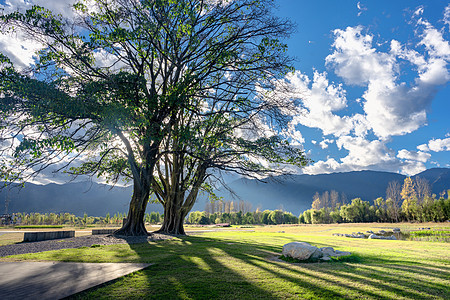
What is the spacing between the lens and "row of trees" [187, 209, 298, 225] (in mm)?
81875

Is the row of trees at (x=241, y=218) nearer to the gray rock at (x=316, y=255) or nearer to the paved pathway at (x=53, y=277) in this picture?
the gray rock at (x=316, y=255)

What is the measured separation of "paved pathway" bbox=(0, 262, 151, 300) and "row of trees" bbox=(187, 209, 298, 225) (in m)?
75.9

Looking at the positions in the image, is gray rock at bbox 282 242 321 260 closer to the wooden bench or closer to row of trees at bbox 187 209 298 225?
the wooden bench

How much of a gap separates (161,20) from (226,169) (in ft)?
28.2

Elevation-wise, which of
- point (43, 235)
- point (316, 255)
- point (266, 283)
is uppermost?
point (266, 283)

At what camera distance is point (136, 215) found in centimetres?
1499

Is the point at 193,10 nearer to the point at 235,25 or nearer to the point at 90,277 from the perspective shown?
the point at 235,25

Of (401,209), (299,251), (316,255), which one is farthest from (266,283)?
(401,209)

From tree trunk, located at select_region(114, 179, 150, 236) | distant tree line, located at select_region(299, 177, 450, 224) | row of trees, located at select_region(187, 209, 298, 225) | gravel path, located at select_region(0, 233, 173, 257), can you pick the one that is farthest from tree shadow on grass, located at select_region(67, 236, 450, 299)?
row of trees, located at select_region(187, 209, 298, 225)

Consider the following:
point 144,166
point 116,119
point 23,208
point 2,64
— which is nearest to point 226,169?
point 144,166

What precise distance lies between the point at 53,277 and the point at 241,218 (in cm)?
8359

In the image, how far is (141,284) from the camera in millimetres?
4559

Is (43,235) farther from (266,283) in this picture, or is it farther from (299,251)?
(266,283)

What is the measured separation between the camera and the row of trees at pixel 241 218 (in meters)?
81.9
